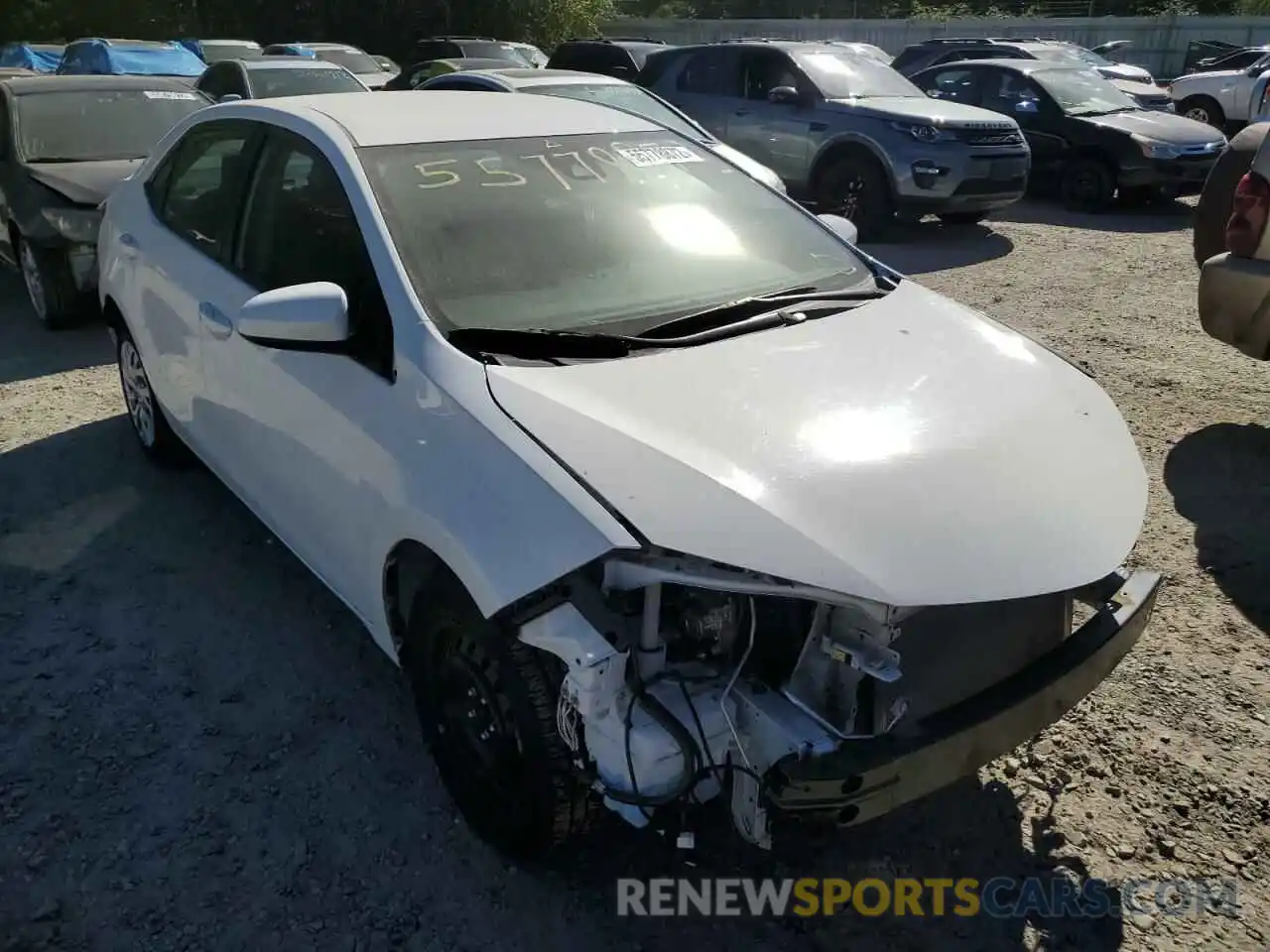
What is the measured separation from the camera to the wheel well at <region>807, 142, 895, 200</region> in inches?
397

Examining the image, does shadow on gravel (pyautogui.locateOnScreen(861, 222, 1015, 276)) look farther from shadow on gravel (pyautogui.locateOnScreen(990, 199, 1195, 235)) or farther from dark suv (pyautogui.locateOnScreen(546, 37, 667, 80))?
dark suv (pyautogui.locateOnScreen(546, 37, 667, 80))

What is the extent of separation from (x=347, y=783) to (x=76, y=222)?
5.55 meters

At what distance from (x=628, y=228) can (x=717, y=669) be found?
1.52 metres

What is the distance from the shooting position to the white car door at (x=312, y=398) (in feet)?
9.28

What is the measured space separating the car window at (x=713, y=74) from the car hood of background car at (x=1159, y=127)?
12.8ft

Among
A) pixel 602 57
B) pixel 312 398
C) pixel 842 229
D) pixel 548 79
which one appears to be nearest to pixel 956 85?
pixel 602 57

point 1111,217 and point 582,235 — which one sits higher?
point 582,235

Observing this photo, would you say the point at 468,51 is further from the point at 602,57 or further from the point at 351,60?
the point at 602,57

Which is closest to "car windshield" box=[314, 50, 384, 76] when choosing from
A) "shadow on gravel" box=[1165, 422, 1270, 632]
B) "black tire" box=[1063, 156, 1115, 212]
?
"black tire" box=[1063, 156, 1115, 212]

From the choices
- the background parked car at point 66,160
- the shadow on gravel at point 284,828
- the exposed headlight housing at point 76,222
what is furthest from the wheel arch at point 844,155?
the shadow on gravel at point 284,828

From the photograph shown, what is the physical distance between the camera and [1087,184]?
11.6 metres

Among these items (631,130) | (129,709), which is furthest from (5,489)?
(631,130)

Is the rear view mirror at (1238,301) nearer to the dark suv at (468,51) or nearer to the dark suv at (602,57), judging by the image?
the dark suv at (602,57)

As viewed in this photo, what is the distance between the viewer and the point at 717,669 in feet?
7.84
